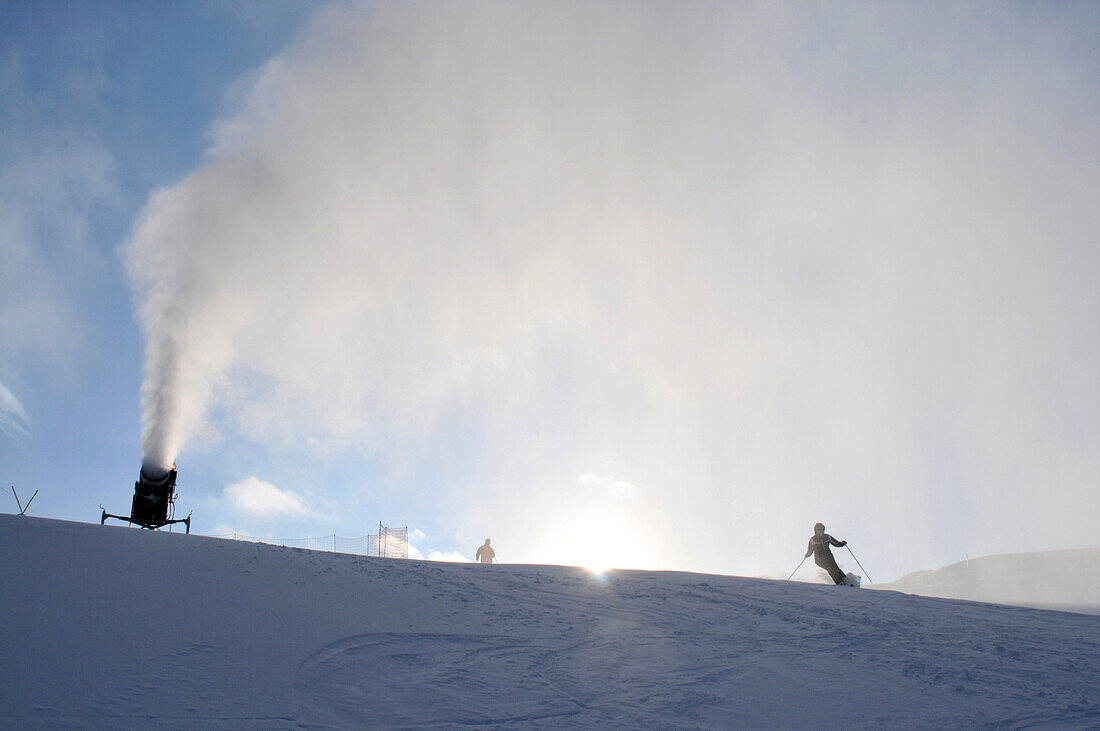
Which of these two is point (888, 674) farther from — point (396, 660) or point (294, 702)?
point (294, 702)

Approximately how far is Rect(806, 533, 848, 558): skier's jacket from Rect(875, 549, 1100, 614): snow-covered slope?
17.4 m

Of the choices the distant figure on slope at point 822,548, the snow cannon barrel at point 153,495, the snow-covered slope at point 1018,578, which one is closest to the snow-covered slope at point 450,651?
the distant figure on slope at point 822,548

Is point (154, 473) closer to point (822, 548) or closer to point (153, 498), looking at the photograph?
point (153, 498)

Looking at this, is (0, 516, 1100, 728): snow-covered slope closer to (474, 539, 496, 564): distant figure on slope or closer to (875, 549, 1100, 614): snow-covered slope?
(474, 539, 496, 564): distant figure on slope

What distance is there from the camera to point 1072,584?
31891 mm

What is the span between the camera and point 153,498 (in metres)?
17.0

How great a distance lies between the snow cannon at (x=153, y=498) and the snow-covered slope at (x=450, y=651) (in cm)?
837

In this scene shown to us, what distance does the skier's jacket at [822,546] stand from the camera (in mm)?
14859

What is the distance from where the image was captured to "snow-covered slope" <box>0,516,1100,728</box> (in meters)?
4.43

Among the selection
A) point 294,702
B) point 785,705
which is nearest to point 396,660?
point 294,702

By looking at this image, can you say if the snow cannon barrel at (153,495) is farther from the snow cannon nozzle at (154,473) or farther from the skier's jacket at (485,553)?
the skier's jacket at (485,553)

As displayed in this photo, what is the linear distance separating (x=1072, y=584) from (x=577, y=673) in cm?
3648

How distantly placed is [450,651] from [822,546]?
1139 centimetres

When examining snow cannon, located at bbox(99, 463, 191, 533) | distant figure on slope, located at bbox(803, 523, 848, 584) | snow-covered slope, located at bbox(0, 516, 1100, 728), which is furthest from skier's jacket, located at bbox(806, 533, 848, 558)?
snow cannon, located at bbox(99, 463, 191, 533)
